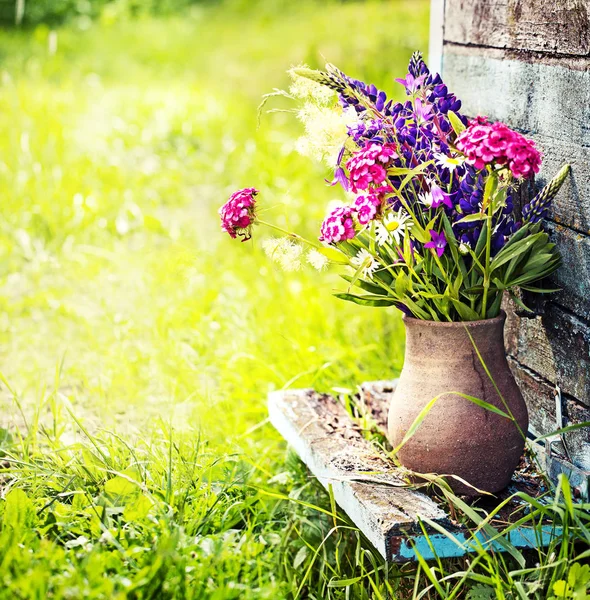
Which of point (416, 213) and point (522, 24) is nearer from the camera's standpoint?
point (416, 213)

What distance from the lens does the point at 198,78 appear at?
26.6 feet

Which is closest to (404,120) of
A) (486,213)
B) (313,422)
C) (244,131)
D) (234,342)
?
(486,213)

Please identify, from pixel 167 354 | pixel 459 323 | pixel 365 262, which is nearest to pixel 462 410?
pixel 459 323

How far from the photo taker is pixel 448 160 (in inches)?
73.4

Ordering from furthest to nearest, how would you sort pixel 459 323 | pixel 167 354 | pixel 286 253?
1. pixel 167 354
2. pixel 286 253
3. pixel 459 323

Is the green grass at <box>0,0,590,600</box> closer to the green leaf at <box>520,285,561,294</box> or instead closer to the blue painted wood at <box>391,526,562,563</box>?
the blue painted wood at <box>391,526,562,563</box>

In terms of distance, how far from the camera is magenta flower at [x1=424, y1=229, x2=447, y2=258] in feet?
6.27

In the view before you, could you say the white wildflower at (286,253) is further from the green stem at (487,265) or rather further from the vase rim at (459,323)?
the green stem at (487,265)

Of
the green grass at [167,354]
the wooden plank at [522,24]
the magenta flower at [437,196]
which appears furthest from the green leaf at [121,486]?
the wooden plank at [522,24]

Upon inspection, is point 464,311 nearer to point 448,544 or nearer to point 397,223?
point 397,223

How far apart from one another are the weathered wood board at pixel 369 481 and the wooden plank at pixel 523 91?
91cm

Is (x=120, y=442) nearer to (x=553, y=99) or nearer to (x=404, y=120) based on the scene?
(x=404, y=120)

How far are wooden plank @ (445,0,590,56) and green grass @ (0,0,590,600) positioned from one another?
1.09m

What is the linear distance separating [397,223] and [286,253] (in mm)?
311
